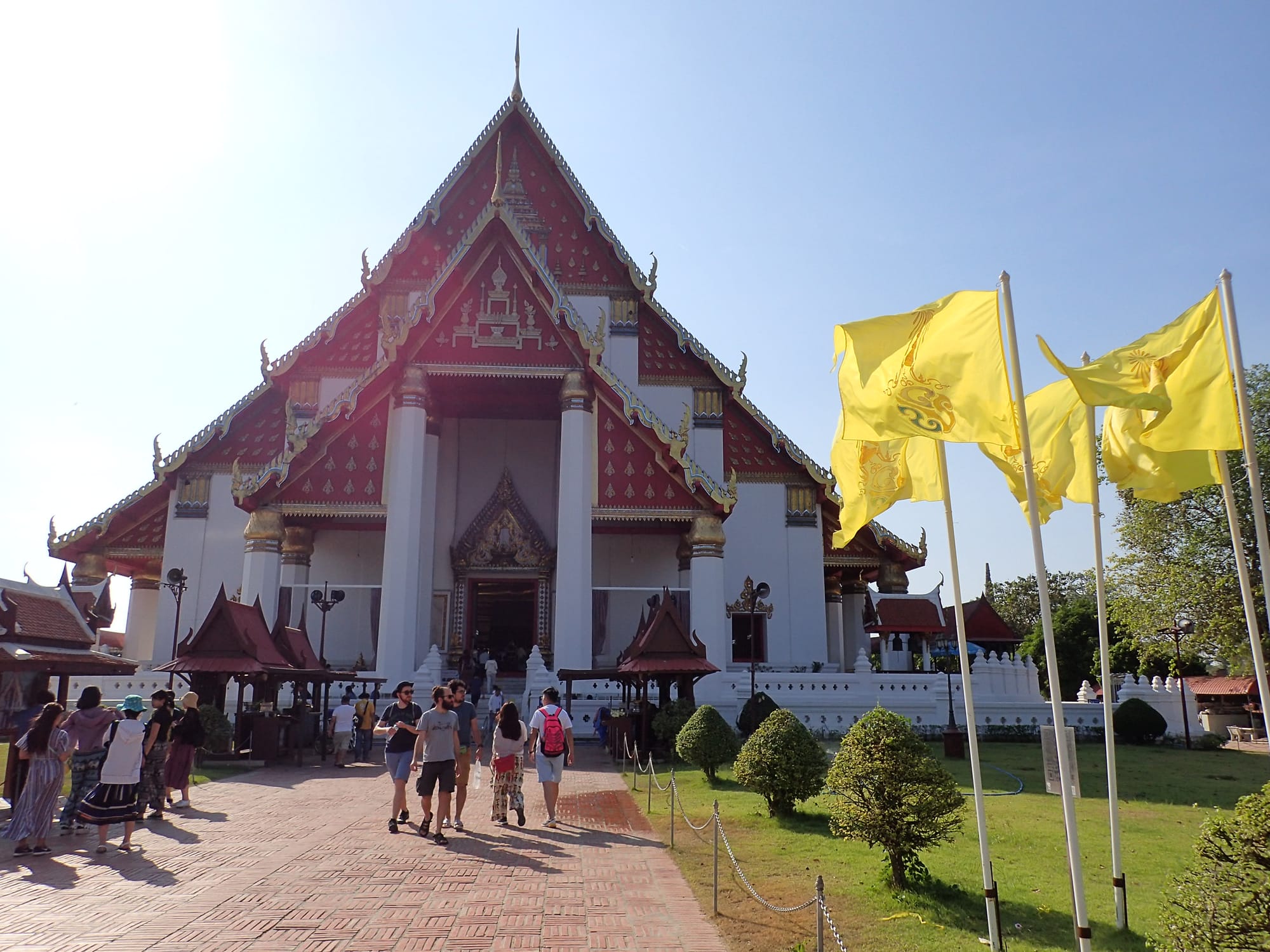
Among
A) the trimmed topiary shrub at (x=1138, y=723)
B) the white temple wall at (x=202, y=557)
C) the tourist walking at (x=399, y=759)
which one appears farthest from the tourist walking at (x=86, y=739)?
the trimmed topiary shrub at (x=1138, y=723)

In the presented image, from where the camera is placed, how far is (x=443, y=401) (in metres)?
24.1

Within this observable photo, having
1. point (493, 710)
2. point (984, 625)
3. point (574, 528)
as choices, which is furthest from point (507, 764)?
point (984, 625)

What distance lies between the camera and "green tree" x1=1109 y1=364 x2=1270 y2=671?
76.6 ft

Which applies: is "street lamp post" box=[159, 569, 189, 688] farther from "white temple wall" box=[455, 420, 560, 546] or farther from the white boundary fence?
the white boundary fence

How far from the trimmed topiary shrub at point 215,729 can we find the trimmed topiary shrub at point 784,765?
9.36m

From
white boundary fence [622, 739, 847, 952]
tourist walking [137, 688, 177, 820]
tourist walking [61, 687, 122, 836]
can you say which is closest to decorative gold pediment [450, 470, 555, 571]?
white boundary fence [622, 739, 847, 952]

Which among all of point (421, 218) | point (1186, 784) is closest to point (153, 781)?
point (1186, 784)

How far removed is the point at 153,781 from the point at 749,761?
20.7ft

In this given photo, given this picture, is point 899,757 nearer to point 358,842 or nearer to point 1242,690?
point 358,842

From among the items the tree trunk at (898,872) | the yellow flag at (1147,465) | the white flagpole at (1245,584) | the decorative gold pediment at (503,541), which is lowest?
the tree trunk at (898,872)

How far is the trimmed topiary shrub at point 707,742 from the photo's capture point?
12820 millimetres

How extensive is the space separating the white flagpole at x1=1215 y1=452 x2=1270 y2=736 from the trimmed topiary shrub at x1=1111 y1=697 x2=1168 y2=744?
16.8 metres

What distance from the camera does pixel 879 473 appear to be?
7.19 m

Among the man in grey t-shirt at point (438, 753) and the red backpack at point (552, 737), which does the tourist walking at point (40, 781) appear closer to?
the man in grey t-shirt at point (438, 753)
